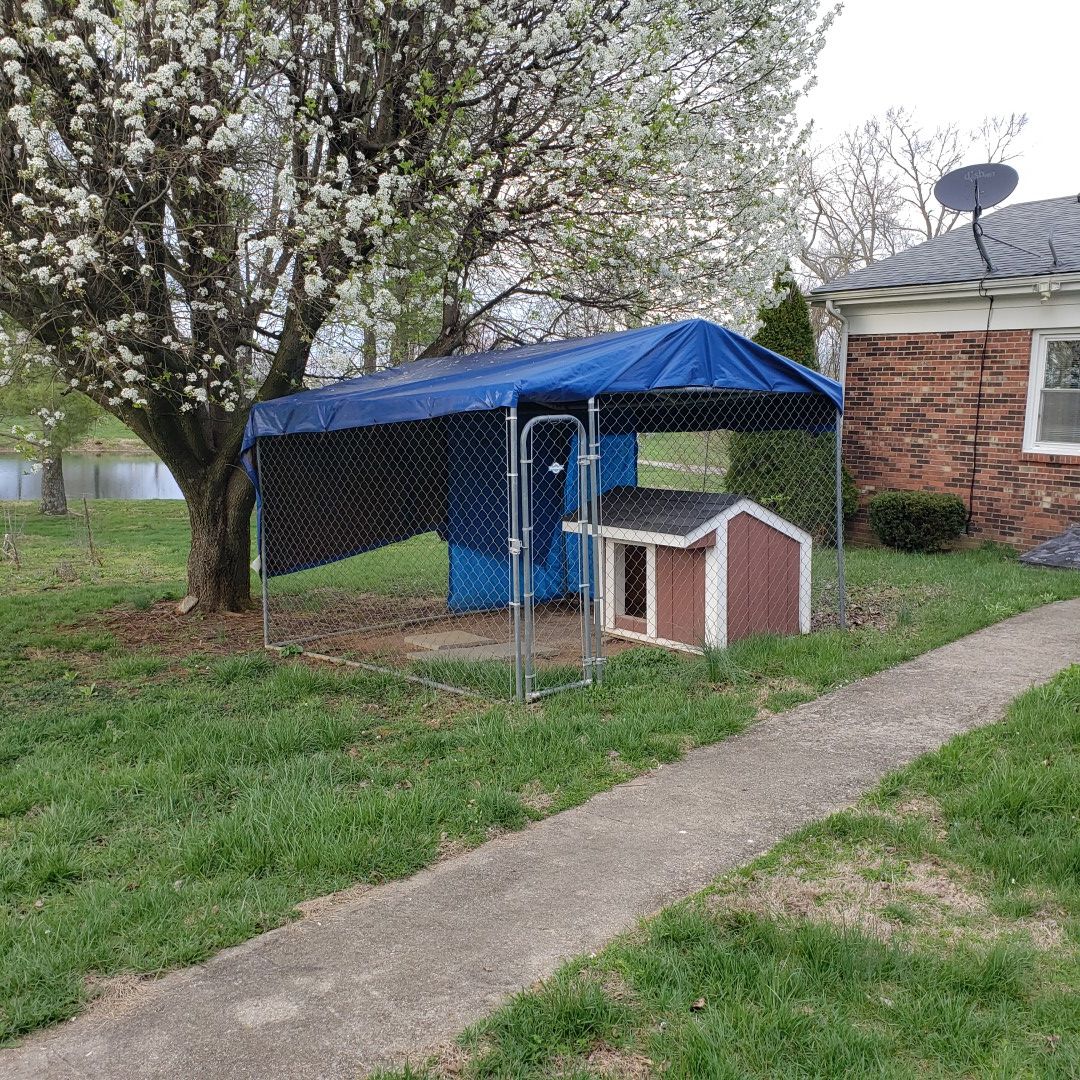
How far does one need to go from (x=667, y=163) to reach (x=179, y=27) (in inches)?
149

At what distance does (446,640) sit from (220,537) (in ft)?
8.50

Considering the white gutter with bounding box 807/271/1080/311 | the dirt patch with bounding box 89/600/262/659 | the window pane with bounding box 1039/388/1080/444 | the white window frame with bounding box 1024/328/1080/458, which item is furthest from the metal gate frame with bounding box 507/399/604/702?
the window pane with bounding box 1039/388/1080/444

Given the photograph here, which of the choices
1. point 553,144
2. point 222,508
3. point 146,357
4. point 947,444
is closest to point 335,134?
point 553,144

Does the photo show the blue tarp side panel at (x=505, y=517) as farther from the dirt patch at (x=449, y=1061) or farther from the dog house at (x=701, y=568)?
the dirt patch at (x=449, y=1061)

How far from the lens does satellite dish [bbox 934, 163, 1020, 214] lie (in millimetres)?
11852

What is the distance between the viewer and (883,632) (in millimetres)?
7602

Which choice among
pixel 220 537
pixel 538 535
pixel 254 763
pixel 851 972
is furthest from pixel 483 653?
pixel 851 972

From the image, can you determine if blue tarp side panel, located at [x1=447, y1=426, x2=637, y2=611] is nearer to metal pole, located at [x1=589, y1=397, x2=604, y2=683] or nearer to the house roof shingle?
metal pole, located at [x1=589, y1=397, x2=604, y2=683]

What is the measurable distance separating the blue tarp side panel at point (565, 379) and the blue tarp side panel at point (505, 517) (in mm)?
1313

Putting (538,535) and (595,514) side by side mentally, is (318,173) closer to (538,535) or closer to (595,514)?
(538,535)

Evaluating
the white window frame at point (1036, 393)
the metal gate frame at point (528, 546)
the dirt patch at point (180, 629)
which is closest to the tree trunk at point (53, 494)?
the dirt patch at point (180, 629)

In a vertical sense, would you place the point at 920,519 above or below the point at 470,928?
above

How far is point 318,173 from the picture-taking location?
7.91 m

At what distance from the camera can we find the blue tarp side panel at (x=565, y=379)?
5.99 meters
